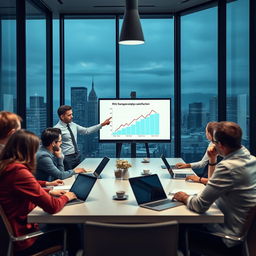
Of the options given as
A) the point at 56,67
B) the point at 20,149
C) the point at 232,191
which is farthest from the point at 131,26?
the point at 56,67

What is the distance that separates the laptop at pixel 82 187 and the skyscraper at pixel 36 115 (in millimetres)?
2962

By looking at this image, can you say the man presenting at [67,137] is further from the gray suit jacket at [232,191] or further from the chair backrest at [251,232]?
the chair backrest at [251,232]

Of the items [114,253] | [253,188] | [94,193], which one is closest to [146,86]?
[94,193]

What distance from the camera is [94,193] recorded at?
2906 millimetres

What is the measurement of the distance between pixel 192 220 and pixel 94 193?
3.04ft

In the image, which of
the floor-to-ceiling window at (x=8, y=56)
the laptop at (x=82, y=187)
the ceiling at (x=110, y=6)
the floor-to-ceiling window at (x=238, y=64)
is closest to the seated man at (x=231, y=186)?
the laptop at (x=82, y=187)

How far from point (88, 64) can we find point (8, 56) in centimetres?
235

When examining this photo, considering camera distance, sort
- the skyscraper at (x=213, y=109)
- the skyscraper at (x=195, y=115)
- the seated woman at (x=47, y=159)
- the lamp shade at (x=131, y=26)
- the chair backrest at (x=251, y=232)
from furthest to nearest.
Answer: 1. the skyscraper at (x=195, y=115)
2. the skyscraper at (x=213, y=109)
3. the lamp shade at (x=131, y=26)
4. the seated woman at (x=47, y=159)
5. the chair backrest at (x=251, y=232)

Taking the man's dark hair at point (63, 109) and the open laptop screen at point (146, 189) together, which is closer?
the open laptop screen at point (146, 189)

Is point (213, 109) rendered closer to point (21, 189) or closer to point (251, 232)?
point (251, 232)

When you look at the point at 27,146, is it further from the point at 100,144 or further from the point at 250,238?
the point at 100,144

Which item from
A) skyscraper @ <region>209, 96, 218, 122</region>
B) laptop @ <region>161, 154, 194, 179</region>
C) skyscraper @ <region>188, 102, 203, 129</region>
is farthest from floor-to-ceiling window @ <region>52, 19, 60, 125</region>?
laptop @ <region>161, 154, 194, 179</region>

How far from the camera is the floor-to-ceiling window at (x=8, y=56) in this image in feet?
14.5

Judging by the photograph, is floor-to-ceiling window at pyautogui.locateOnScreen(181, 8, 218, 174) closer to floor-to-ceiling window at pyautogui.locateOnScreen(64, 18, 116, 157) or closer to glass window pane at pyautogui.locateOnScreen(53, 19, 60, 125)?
floor-to-ceiling window at pyautogui.locateOnScreen(64, 18, 116, 157)
